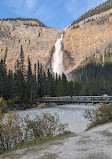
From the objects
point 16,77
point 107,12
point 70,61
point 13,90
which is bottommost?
point 13,90

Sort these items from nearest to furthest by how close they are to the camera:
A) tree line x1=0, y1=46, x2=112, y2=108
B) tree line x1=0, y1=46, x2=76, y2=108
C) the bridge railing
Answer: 1. the bridge railing
2. tree line x1=0, y1=46, x2=76, y2=108
3. tree line x1=0, y1=46, x2=112, y2=108

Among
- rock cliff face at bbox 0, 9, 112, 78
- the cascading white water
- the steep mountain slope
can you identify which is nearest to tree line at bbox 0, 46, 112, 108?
the steep mountain slope

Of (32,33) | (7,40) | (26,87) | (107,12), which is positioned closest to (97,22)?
(107,12)

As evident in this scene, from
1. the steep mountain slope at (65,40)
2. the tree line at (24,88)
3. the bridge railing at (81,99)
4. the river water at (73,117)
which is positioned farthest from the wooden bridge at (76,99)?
the steep mountain slope at (65,40)

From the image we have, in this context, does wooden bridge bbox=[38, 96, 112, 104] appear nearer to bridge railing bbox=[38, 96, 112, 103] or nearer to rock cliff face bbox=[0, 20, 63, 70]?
bridge railing bbox=[38, 96, 112, 103]

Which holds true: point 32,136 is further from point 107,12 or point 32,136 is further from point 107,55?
point 107,12

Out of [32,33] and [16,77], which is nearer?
[16,77]

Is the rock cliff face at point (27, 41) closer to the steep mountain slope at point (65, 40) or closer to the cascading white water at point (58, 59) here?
the steep mountain slope at point (65, 40)

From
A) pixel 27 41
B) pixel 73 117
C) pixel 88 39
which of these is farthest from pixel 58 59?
pixel 73 117
